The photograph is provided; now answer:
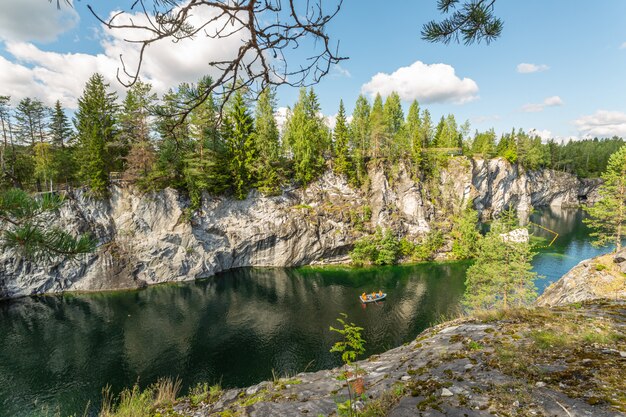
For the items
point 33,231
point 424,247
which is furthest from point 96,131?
point 424,247

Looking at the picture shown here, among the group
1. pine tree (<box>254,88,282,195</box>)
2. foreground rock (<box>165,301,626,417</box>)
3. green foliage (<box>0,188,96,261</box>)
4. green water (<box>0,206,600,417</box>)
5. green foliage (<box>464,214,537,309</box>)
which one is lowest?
green water (<box>0,206,600,417</box>)

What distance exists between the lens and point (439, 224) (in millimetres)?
44844

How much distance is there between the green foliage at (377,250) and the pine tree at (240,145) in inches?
714

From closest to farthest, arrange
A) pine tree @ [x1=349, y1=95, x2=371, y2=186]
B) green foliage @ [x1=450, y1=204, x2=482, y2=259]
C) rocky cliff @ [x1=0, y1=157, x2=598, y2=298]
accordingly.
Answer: rocky cliff @ [x1=0, y1=157, x2=598, y2=298] < green foliage @ [x1=450, y1=204, x2=482, y2=259] < pine tree @ [x1=349, y1=95, x2=371, y2=186]

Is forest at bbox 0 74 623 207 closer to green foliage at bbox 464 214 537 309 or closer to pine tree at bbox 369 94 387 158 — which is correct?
pine tree at bbox 369 94 387 158

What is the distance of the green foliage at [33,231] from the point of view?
409 cm

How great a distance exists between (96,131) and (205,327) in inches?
1017

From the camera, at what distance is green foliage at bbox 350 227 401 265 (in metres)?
39.4

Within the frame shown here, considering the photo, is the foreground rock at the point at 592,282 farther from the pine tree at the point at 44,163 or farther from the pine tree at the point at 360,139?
the pine tree at the point at 44,163

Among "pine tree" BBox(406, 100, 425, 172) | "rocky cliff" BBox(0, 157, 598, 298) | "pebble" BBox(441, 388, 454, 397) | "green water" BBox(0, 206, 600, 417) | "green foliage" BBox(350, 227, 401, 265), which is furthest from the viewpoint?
"pine tree" BBox(406, 100, 425, 172)

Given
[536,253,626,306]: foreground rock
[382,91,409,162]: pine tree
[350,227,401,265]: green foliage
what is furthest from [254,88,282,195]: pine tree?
[536,253,626,306]: foreground rock

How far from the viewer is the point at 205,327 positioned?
2512 centimetres

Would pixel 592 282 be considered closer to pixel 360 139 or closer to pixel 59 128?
pixel 360 139

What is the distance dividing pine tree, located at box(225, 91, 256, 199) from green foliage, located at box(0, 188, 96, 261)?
35.6m
